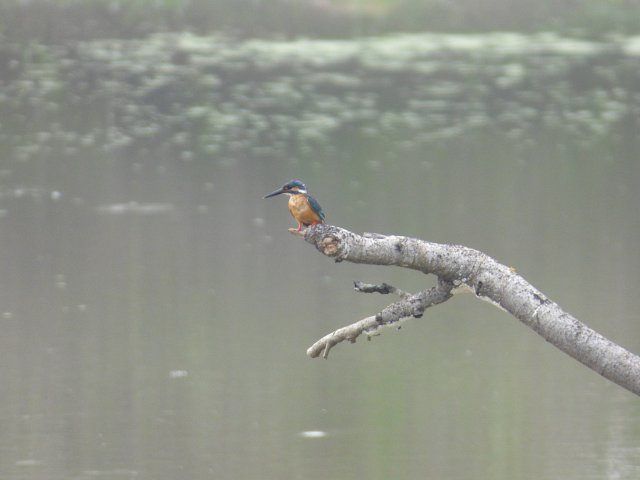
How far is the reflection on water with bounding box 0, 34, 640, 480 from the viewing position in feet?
20.2

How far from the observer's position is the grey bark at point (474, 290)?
303 cm

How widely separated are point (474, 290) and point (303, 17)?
829 inches

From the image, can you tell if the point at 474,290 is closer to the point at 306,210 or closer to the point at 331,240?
the point at 331,240

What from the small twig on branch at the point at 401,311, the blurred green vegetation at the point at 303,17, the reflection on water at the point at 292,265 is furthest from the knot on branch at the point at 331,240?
the blurred green vegetation at the point at 303,17

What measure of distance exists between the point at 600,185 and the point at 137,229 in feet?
15.8

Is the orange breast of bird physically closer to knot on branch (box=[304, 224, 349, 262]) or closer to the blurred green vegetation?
knot on branch (box=[304, 224, 349, 262])

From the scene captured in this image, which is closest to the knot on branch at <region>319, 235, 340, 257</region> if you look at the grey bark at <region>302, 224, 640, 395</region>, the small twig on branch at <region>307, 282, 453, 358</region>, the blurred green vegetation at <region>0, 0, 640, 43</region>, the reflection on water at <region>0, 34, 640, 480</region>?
the grey bark at <region>302, 224, 640, 395</region>

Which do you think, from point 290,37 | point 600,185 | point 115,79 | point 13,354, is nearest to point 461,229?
point 600,185

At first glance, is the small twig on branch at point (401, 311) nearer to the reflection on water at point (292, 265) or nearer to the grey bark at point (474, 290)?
the grey bark at point (474, 290)

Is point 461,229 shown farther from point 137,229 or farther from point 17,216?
point 17,216

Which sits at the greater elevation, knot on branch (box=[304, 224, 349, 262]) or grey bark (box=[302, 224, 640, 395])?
knot on branch (box=[304, 224, 349, 262])

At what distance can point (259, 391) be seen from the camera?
22.2ft

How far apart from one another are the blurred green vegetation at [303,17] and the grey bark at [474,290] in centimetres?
1832

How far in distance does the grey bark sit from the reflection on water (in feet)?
8.46
